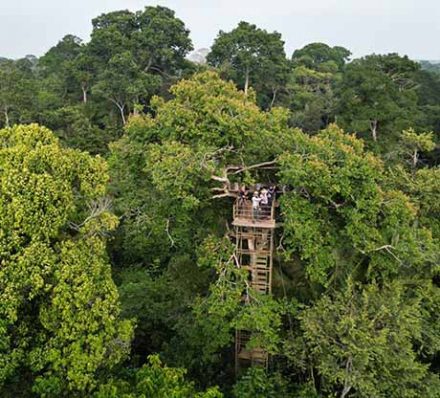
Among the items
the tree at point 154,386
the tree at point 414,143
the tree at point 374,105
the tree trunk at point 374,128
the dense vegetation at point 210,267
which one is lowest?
the tree at point 154,386

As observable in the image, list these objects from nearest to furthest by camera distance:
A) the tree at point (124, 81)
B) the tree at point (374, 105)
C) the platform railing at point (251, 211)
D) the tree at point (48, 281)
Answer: the tree at point (48, 281)
the platform railing at point (251, 211)
the tree at point (374, 105)
the tree at point (124, 81)

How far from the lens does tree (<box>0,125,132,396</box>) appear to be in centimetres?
834

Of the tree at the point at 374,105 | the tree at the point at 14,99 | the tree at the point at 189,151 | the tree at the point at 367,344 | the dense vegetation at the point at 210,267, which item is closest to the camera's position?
the dense vegetation at the point at 210,267

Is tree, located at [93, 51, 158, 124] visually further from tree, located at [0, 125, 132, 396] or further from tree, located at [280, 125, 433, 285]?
tree, located at [0, 125, 132, 396]

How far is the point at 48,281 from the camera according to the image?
873 centimetres

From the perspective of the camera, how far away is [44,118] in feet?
93.2

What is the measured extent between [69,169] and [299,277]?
21.4ft

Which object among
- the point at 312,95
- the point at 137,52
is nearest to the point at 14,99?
the point at 137,52

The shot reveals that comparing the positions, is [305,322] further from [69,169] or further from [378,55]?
[378,55]

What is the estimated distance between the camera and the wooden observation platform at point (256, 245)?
37.3 feet

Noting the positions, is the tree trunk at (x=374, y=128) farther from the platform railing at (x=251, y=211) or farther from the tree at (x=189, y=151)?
the platform railing at (x=251, y=211)

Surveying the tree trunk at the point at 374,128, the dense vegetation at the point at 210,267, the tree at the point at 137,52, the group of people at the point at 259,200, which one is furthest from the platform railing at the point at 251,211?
the tree at the point at 137,52

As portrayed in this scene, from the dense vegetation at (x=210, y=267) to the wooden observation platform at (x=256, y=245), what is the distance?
37cm

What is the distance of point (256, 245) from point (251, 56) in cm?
2306
